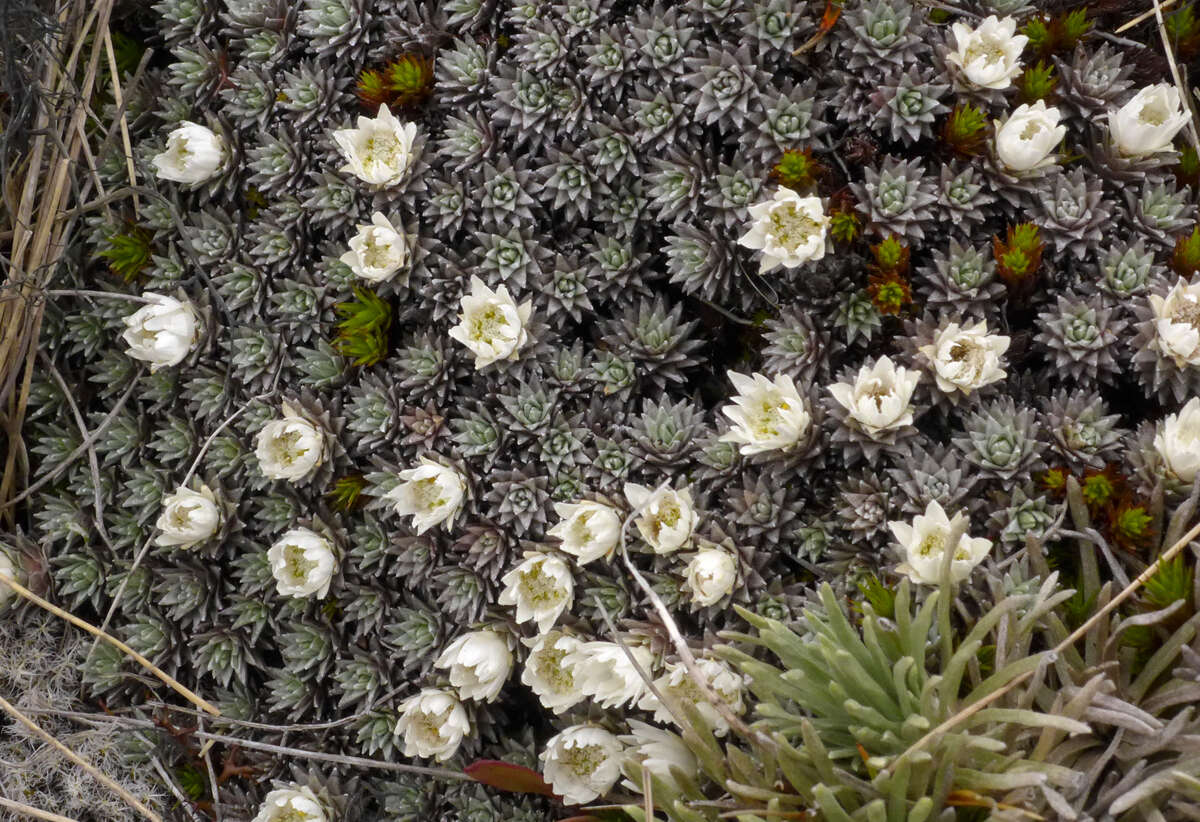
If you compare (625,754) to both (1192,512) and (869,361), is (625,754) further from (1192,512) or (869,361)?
(1192,512)

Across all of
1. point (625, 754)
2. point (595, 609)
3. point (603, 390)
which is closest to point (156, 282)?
point (603, 390)

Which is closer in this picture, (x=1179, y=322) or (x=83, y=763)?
(x=1179, y=322)

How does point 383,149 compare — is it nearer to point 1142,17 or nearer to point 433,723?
point 433,723

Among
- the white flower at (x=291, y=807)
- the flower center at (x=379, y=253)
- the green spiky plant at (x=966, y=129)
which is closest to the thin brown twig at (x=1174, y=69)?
the green spiky plant at (x=966, y=129)

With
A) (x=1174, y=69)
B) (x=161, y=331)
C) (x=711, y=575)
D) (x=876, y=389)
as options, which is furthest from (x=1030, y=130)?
(x=161, y=331)

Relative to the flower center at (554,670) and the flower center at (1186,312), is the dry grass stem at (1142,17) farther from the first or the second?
the flower center at (554,670)

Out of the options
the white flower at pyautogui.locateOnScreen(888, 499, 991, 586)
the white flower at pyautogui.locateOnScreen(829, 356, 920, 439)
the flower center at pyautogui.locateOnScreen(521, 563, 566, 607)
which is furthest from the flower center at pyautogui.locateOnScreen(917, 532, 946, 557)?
the flower center at pyautogui.locateOnScreen(521, 563, 566, 607)
